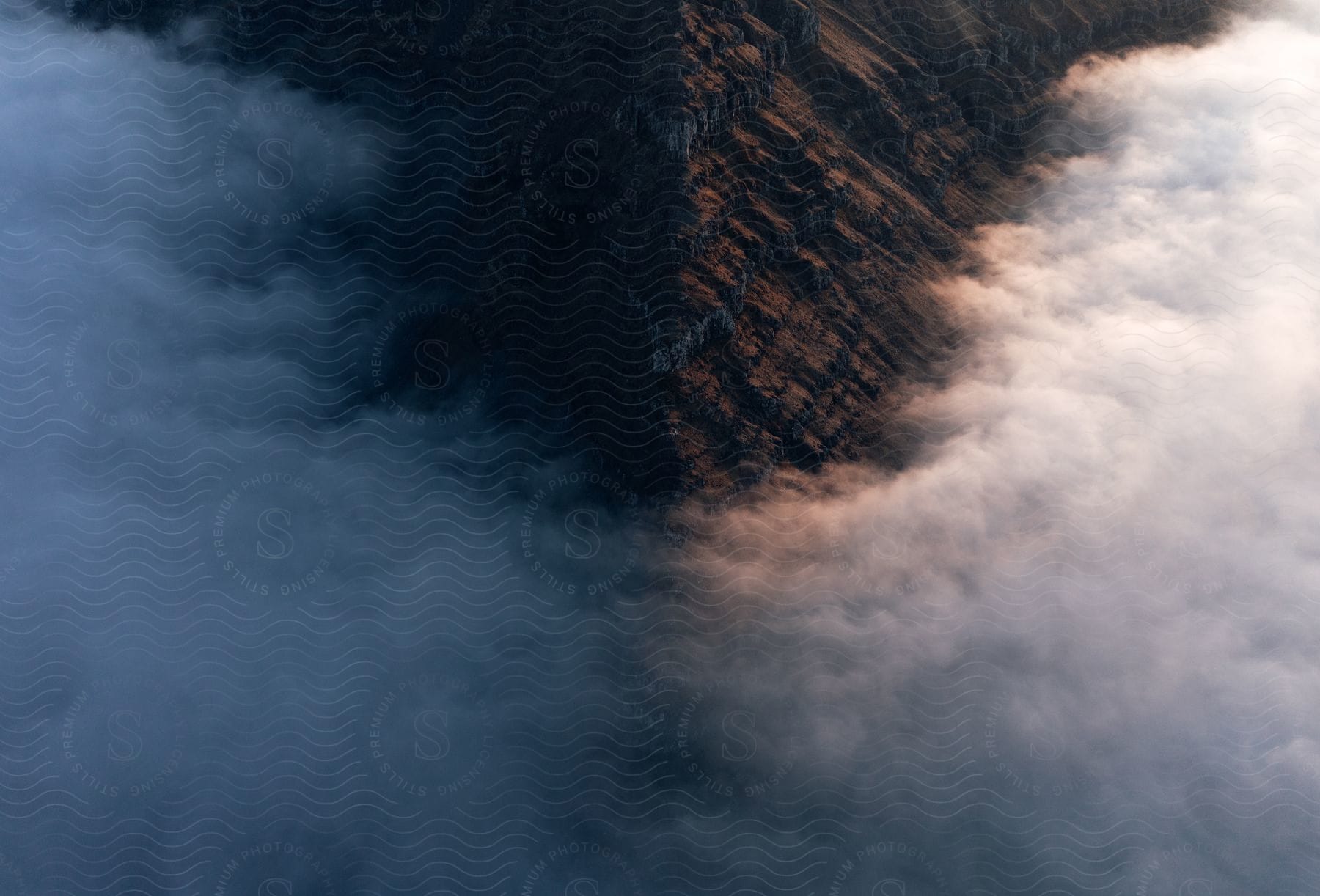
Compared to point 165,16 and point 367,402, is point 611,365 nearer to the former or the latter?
point 367,402

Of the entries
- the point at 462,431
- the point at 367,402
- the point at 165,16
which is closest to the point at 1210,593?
the point at 462,431

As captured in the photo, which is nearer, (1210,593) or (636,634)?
(636,634)

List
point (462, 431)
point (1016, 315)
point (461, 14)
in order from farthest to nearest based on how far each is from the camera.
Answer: point (1016, 315) < point (461, 14) < point (462, 431)

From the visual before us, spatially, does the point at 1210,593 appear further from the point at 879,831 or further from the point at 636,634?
the point at 636,634

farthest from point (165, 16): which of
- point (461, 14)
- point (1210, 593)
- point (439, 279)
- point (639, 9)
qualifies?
point (1210, 593)

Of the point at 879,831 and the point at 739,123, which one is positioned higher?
the point at 739,123

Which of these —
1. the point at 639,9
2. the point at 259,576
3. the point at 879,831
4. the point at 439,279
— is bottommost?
the point at 879,831

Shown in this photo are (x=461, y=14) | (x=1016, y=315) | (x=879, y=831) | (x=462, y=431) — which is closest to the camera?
(x=879, y=831)
